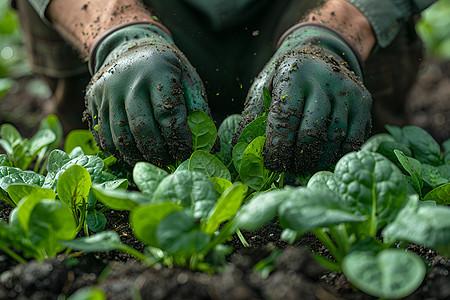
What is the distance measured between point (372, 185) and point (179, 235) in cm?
34

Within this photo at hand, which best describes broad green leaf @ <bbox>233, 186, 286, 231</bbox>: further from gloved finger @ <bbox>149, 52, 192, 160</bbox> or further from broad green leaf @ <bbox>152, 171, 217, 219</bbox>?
gloved finger @ <bbox>149, 52, 192, 160</bbox>

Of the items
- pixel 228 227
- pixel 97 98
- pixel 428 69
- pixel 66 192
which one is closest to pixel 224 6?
pixel 97 98

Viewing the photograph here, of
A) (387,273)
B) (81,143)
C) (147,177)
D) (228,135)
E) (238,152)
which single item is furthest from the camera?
(81,143)

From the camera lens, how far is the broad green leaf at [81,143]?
132 cm

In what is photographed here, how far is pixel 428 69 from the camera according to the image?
3.38 m

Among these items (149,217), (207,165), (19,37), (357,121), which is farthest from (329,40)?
(19,37)

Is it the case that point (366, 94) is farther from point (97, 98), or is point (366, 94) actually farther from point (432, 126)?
point (432, 126)

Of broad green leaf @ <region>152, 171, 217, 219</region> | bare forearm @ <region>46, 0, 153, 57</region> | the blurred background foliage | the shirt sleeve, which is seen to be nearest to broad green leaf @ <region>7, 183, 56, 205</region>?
broad green leaf @ <region>152, 171, 217, 219</region>

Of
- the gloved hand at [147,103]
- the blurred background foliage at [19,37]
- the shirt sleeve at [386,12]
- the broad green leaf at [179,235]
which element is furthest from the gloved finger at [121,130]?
the blurred background foliage at [19,37]

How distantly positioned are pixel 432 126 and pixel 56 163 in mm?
2061

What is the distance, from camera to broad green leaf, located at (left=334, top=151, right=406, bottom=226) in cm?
71

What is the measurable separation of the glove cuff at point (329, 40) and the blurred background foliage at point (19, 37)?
2.30 meters

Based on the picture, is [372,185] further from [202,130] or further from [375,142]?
[375,142]

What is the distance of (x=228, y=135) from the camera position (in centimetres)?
120
